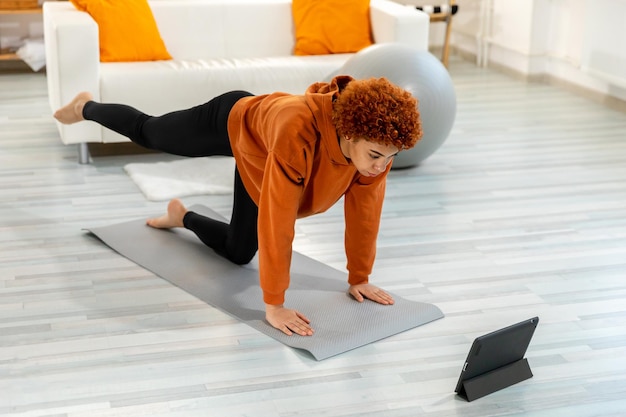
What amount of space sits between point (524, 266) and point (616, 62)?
8.52ft

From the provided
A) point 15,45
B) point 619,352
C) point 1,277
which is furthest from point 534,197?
point 15,45

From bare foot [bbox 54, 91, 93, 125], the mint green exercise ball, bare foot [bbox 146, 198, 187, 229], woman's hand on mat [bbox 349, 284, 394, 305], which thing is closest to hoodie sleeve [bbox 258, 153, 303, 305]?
woman's hand on mat [bbox 349, 284, 394, 305]

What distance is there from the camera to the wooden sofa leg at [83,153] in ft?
13.2

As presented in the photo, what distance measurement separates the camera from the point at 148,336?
2.46 metres

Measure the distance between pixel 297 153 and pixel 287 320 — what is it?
51 cm

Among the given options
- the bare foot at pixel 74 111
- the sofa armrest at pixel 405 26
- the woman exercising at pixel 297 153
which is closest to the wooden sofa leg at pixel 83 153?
the bare foot at pixel 74 111

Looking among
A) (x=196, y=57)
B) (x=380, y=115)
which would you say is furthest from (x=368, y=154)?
(x=196, y=57)

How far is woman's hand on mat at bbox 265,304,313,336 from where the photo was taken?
2455 mm

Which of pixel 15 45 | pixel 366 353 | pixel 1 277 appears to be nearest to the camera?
pixel 366 353

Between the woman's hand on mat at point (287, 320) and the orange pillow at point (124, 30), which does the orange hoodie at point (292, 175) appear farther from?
the orange pillow at point (124, 30)

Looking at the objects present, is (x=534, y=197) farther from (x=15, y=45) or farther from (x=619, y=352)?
(x=15, y=45)

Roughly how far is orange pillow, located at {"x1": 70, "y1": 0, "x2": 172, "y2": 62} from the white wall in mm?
2609

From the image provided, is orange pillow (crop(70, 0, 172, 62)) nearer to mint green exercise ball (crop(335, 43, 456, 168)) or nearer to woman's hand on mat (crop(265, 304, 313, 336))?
mint green exercise ball (crop(335, 43, 456, 168))

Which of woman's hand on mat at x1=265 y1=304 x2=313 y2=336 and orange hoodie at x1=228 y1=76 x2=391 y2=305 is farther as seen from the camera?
woman's hand on mat at x1=265 y1=304 x2=313 y2=336
